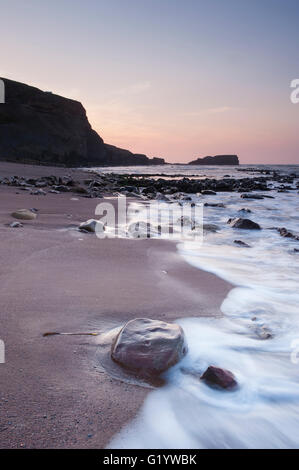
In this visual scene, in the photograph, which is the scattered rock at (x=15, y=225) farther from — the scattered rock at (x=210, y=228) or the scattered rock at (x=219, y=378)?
the scattered rock at (x=219, y=378)

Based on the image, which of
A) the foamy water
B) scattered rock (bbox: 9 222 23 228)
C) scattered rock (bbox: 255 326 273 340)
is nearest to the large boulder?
the foamy water

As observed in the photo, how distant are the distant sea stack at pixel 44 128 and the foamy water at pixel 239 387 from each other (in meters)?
50.1

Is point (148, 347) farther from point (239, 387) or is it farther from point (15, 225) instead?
point (15, 225)

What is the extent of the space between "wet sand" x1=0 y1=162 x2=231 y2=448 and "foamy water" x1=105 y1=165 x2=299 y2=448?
10 cm

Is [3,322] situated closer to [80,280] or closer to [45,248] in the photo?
[80,280]

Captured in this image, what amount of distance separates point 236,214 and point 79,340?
701 cm

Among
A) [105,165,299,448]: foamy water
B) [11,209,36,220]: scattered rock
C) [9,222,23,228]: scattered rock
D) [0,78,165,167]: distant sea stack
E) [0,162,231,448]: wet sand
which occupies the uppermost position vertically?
[0,78,165,167]: distant sea stack

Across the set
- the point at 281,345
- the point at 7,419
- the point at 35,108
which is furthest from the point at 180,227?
the point at 35,108

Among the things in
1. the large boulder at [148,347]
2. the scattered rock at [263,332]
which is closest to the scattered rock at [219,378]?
the large boulder at [148,347]

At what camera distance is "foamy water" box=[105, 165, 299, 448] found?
1.16 metres

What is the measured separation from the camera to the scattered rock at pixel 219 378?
1.39m

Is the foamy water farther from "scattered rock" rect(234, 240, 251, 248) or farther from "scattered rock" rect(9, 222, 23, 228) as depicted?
"scattered rock" rect(9, 222, 23, 228)

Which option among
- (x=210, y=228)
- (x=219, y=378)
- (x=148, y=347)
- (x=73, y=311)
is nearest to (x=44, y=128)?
(x=210, y=228)

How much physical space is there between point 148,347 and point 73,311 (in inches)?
24.6
